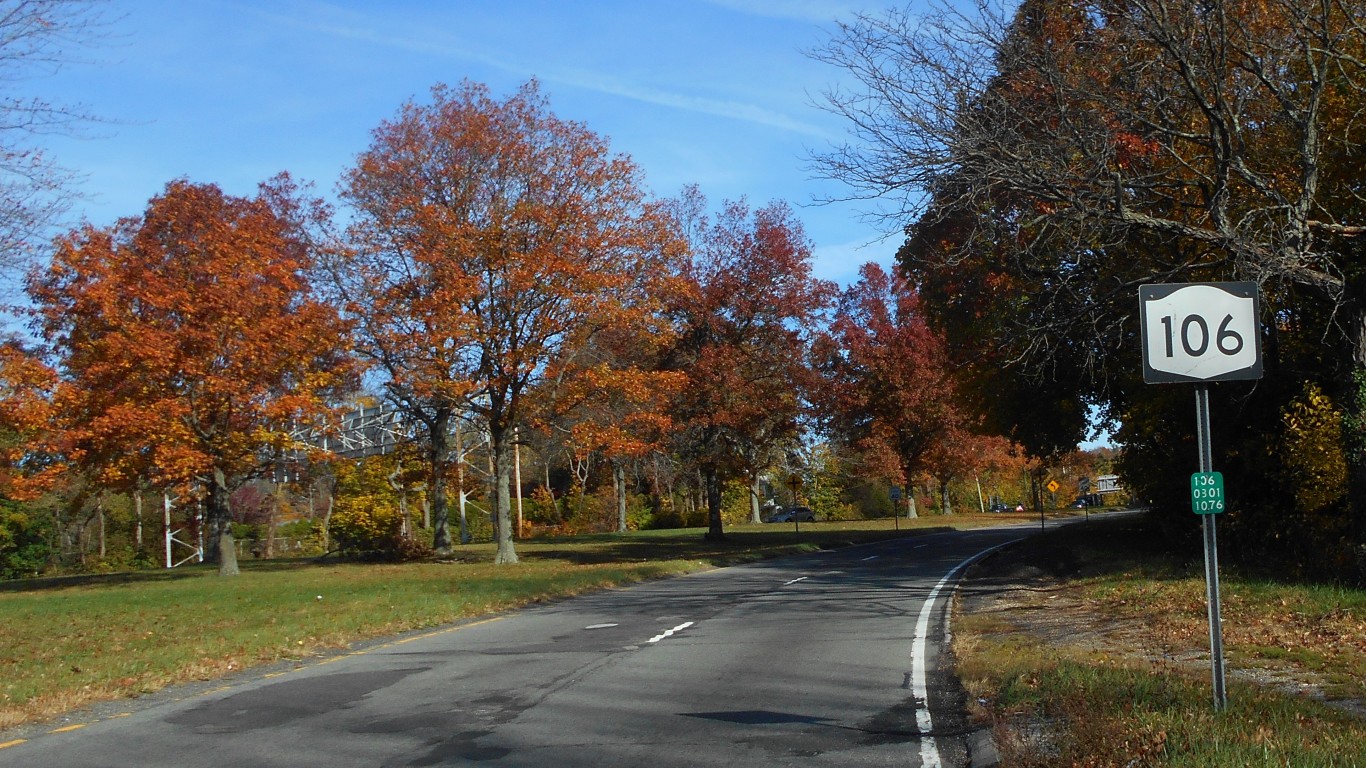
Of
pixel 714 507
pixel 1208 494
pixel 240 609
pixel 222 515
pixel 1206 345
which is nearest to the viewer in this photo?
pixel 1208 494

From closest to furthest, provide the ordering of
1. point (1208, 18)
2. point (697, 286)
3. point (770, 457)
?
point (1208, 18), point (697, 286), point (770, 457)

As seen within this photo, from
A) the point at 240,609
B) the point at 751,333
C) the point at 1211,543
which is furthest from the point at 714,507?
the point at 1211,543

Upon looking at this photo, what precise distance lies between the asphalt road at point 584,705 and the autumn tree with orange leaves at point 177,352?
1497 centimetres

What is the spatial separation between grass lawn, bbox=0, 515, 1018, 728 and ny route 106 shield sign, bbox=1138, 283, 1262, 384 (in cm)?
968

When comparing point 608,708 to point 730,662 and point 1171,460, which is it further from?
point 1171,460

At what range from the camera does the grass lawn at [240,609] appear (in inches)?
489

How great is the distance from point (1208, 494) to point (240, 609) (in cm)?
1756

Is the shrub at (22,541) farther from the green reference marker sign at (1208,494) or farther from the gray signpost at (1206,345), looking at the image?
the green reference marker sign at (1208,494)

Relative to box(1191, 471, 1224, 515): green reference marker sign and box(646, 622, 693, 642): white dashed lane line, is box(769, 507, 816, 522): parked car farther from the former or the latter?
box(1191, 471, 1224, 515): green reference marker sign

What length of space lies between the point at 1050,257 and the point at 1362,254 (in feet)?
13.2

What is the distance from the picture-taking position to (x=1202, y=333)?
7387 millimetres

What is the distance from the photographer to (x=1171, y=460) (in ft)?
77.2

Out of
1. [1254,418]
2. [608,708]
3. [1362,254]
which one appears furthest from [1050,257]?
[608,708]

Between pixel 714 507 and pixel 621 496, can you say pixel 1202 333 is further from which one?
pixel 621 496
